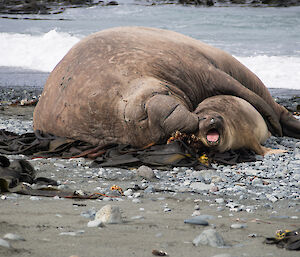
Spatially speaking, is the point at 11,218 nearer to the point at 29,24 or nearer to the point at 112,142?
the point at 112,142

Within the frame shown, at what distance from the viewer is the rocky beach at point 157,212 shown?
6.86ft

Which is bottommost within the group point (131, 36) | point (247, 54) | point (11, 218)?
point (247, 54)

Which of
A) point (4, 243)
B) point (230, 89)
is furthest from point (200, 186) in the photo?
point (230, 89)

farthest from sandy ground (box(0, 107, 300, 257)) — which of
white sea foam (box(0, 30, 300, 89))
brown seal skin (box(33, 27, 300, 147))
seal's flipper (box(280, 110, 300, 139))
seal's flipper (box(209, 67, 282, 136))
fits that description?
white sea foam (box(0, 30, 300, 89))

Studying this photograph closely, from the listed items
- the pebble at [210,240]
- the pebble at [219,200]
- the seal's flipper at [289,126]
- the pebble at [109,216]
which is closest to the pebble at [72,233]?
the pebble at [109,216]

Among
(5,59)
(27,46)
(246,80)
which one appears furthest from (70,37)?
(246,80)

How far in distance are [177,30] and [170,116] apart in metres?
20.0

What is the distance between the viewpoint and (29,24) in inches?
998

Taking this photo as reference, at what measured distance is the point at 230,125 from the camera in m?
5.04

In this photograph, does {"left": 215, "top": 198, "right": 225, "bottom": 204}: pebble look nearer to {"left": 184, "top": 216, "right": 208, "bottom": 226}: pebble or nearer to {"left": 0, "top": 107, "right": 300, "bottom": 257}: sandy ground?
{"left": 0, "top": 107, "right": 300, "bottom": 257}: sandy ground

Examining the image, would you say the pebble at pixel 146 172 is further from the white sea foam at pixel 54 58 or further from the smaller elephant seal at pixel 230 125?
the white sea foam at pixel 54 58

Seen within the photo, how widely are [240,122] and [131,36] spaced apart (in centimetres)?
168

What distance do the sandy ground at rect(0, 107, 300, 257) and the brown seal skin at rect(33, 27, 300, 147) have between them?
4.61ft

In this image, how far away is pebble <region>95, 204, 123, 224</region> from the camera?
2521 millimetres
